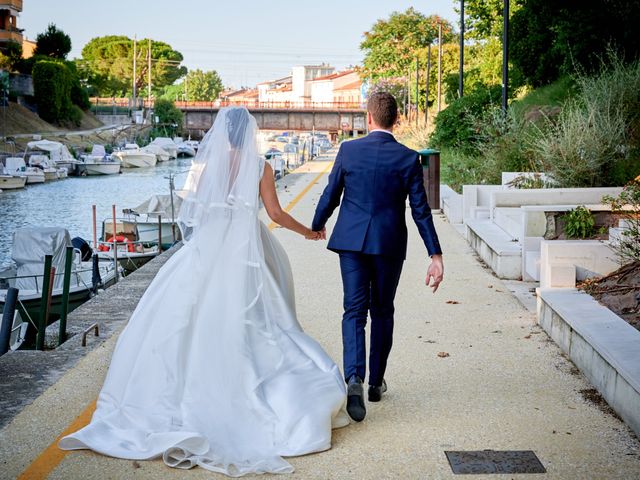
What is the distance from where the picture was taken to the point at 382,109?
6.45 metres

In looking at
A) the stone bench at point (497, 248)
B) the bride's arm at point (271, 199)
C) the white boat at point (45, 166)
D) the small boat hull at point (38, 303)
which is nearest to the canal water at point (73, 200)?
the white boat at point (45, 166)

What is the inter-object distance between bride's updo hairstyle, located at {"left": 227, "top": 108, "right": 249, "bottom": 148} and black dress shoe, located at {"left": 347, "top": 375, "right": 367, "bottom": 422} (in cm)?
173

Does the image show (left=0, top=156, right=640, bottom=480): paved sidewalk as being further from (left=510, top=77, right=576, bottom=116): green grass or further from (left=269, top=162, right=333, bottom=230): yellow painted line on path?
(left=510, top=77, right=576, bottom=116): green grass

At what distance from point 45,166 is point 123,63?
103784 millimetres

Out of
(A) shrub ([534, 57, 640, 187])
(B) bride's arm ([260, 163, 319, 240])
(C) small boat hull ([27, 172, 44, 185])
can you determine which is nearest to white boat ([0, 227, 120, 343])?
(A) shrub ([534, 57, 640, 187])

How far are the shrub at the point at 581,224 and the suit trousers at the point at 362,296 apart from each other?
5.24 meters

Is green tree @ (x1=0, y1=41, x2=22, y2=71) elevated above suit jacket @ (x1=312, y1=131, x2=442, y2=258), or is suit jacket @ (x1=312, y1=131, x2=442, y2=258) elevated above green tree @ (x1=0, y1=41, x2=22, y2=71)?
green tree @ (x1=0, y1=41, x2=22, y2=71)

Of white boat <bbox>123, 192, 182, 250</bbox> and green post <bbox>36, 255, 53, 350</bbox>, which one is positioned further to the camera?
white boat <bbox>123, 192, 182, 250</bbox>

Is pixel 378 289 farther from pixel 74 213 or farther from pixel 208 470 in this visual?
pixel 74 213

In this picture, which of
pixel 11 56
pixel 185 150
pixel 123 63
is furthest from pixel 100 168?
pixel 123 63

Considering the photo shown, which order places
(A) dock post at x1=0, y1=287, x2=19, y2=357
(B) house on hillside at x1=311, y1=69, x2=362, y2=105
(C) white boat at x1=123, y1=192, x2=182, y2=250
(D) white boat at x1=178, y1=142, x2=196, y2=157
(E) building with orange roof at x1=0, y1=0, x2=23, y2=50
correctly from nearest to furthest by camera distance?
(A) dock post at x1=0, y1=287, x2=19, y2=357, (C) white boat at x1=123, y1=192, x2=182, y2=250, (E) building with orange roof at x1=0, y1=0, x2=23, y2=50, (D) white boat at x1=178, y1=142, x2=196, y2=157, (B) house on hillside at x1=311, y1=69, x2=362, y2=105

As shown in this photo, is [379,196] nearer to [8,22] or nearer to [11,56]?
[11,56]

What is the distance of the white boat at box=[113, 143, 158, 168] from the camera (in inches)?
3378

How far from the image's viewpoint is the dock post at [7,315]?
10328 millimetres
